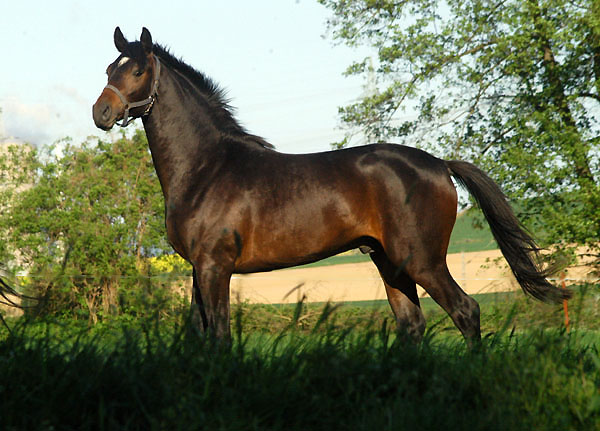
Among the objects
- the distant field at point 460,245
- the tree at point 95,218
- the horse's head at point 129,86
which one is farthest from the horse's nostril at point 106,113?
the distant field at point 460,245

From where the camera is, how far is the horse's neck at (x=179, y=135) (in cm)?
576

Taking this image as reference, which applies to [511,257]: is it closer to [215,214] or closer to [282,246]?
[282,246]

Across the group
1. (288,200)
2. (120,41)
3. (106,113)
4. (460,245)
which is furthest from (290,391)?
(460,245)

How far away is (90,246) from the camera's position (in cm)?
1177

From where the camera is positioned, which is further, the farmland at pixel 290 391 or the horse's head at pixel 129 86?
the horse's head at pixel 129 86

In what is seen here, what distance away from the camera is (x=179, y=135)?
5.86 m

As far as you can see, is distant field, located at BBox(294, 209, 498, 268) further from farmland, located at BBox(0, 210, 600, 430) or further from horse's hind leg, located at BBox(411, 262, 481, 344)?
farmland, located at BBox(0, 210, 600, 430)

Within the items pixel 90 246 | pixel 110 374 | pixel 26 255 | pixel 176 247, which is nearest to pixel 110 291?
pixel 90 246

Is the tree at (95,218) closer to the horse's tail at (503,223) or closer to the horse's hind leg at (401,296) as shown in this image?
the horse's hind leg at (401,296)

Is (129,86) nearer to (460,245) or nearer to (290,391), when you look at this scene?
(290,391)

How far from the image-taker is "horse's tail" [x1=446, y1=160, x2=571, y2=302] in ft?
19.3

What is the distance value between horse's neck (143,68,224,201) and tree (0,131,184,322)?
5.96m

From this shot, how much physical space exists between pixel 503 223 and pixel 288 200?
1.96m

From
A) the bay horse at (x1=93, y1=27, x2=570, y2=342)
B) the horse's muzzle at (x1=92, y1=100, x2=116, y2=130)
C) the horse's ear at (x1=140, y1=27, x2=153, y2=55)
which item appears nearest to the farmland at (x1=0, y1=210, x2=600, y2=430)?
the bay horse at (x1=93, y1=27, x2=570, y2=342)
